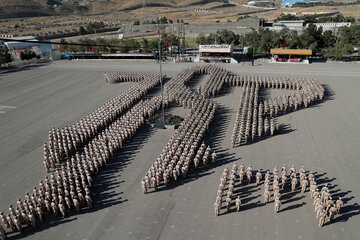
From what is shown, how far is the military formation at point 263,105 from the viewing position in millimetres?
17922

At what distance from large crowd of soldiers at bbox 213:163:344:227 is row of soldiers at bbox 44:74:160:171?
9.21 m

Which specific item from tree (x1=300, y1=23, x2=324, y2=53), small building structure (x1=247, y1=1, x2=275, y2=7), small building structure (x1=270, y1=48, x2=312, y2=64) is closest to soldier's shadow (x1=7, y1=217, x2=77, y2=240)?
small building structure (x1=270, y1=48, x2=312, y2=64)

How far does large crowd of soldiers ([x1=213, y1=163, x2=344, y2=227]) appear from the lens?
11055 mm

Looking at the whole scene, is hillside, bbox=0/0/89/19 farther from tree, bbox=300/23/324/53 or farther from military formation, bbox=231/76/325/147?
military formation, bbox=231/76/325/147

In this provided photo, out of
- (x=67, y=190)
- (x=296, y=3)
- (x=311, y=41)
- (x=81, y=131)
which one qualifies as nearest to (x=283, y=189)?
(x=67, y=190)

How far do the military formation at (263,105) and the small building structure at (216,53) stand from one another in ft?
41.9

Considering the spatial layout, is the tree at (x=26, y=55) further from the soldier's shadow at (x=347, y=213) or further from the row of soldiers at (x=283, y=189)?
the soldier's shadow at (x=347, y=213)

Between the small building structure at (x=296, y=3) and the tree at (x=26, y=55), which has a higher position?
the small building structure at (x=296, y=3)

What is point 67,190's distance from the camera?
1220 cm

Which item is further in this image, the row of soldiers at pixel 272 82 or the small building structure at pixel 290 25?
the small building structure at pixel 290 25

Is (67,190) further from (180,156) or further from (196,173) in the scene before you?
(196,173)

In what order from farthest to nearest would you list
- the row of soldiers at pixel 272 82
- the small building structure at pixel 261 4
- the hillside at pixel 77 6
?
the small building structure at pixel 261 4
the hillside at pixel 77 6
the row of soldiers at pixel 272 82

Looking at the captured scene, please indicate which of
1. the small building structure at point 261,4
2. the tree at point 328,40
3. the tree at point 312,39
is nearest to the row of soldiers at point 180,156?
the tree at point 312,39

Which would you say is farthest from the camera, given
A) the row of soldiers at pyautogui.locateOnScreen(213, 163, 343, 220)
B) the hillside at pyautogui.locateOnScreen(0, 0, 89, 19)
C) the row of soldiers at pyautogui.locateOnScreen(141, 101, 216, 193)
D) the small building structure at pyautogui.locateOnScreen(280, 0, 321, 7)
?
the small building structure at pyautogui.locateOnScreen(280, 0, 321, 7)
